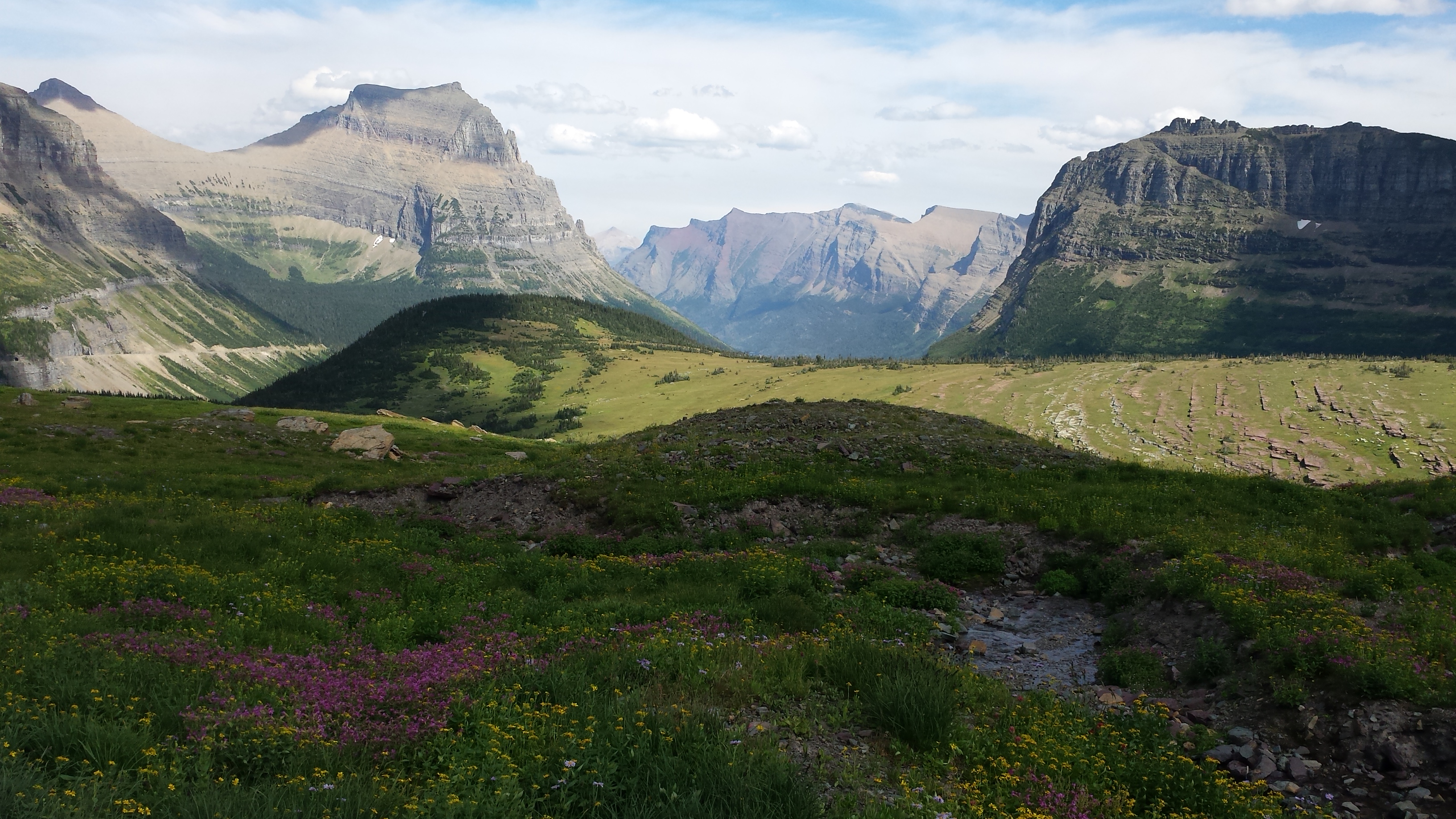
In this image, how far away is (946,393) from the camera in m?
194

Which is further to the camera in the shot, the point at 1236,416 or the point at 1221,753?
the point at 1236,416

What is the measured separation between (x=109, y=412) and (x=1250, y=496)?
238 feet

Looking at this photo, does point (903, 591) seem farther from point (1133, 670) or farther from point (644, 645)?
point (644, 645)

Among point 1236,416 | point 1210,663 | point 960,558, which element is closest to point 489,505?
point 960,558

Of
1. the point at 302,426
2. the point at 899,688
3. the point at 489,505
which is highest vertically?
the point at 899,688

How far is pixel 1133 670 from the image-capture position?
1251 cm

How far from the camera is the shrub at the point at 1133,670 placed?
12281 mm

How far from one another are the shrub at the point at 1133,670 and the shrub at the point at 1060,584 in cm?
470

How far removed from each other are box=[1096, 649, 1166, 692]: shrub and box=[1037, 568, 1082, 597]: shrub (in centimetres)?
470

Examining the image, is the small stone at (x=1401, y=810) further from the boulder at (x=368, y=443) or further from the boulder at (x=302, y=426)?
the boulder at (x=302, y=426)

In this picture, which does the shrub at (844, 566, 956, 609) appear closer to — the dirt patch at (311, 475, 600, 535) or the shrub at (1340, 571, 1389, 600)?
the shrub at (1340, 571, 1389, 600)

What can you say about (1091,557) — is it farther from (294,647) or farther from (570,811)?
(294,647)

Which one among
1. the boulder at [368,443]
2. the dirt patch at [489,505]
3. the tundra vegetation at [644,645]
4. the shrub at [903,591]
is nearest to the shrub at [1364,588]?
the tundra vegetation at [644,645]

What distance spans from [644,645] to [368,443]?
1801 inches
